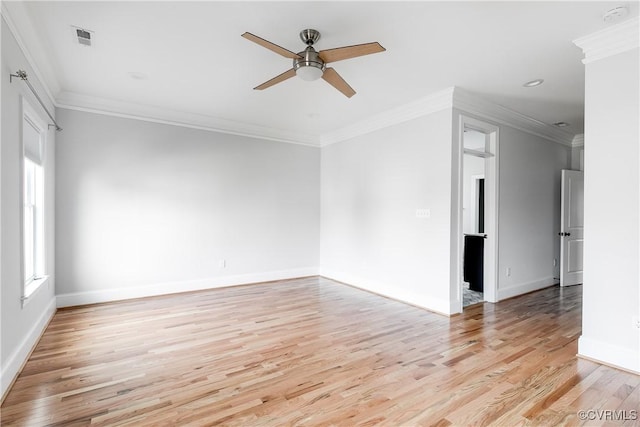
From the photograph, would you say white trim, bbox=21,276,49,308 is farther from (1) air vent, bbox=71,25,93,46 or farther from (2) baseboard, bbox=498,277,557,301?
(2) baseboard, bbox=498,277,557,301

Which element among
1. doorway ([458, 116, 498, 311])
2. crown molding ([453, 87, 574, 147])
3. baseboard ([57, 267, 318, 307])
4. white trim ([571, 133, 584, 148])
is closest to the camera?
crown molding ([453, 87, 574, 147])

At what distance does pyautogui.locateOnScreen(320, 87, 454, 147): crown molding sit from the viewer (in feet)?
13.0

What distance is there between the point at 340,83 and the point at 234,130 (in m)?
2.87

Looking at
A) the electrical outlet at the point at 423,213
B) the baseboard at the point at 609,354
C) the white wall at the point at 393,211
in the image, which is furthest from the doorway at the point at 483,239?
the baseboard at the point at 609,354

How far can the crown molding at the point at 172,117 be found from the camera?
4.14 metres

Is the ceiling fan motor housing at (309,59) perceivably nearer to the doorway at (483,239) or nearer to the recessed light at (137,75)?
the recessed light at (137,75)

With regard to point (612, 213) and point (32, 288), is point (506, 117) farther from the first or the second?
point (32, 288)

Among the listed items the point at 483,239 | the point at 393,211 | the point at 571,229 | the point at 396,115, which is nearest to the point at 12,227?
the point at 393,211

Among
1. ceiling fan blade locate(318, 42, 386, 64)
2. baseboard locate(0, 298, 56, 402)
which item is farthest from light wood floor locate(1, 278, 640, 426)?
ceiling fan blade locate(318, 42, 386, 64)

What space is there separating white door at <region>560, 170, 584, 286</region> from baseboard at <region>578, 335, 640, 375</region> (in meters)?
2.92

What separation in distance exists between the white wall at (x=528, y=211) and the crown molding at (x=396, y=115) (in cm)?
122

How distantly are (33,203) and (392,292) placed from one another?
4372 mm

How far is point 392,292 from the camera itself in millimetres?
4676

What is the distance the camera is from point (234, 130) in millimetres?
5309
